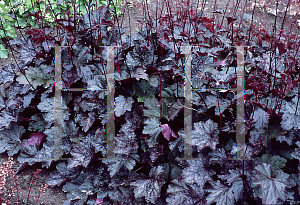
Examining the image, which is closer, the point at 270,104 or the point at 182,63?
the point at 270,104

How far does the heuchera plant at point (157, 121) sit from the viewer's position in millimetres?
1756

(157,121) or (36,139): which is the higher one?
(157,121)

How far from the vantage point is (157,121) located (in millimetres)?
1952

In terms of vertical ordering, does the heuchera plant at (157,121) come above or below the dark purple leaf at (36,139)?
above

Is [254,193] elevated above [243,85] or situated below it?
below

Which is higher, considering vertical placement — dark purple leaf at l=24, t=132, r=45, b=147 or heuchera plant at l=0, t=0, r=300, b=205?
heuchera plant at l=0, t=0, r=300, b=205

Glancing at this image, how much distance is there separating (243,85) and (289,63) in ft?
1.76

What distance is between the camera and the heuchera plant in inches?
69.1

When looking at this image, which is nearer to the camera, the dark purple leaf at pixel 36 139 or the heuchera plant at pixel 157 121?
the heuchera plant at pixel 157 121

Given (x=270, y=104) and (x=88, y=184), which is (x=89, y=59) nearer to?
(x=88, y=184)

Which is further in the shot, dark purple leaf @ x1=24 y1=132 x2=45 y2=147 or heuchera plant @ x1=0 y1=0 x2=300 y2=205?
dark purple leaf @ x1=24 y1=132 x2=45 y2=147

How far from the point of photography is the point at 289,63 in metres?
2.06

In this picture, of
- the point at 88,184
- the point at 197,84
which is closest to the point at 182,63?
the point at 197,84

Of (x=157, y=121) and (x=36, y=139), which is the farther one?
(x=36, y=139)
